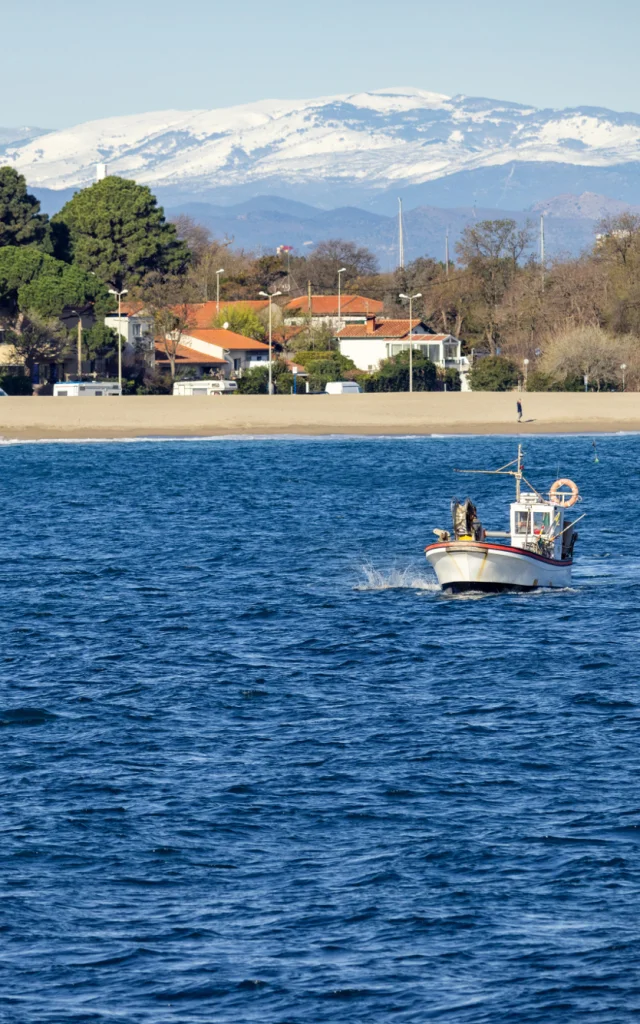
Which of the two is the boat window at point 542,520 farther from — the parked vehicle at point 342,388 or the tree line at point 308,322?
the tree line at point 308,322

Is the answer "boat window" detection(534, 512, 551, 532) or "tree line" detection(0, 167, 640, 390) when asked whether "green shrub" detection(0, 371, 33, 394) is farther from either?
"boat window" detection(534, 512, 551, 532)

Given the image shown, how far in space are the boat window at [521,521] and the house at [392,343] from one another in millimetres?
117212

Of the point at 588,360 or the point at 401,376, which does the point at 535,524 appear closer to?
the point at 588,360

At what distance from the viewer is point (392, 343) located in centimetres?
15988

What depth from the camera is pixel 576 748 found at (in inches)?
992

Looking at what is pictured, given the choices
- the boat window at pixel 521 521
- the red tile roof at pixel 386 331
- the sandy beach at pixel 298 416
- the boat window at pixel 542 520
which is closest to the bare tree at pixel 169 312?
the red tile roof at pixel 386 331

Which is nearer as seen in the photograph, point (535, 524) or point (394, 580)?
point (535, 524)

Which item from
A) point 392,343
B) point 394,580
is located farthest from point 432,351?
point 394,580

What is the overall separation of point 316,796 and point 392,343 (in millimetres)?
139046

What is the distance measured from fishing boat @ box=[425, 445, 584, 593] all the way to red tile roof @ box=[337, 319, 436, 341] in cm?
11686

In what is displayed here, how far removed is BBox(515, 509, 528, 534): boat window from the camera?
40.7 metres

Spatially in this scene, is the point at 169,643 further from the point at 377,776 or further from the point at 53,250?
the point at 53,250

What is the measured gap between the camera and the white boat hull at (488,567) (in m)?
39.2

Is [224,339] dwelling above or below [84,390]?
above
